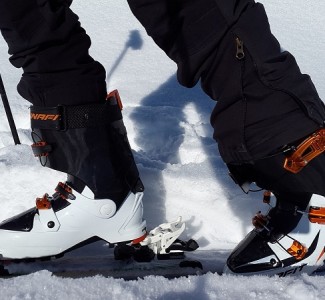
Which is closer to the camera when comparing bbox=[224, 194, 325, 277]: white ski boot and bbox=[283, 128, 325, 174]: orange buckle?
bbox=[283, 128, 325, 174]: orange buckle

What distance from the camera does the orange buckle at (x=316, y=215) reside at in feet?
4.43

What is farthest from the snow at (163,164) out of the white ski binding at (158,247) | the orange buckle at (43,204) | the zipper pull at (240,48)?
the zipper pull at (240,48)

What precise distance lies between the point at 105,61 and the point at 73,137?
6.32ft

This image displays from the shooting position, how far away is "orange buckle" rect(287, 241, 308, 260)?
138 centimetres

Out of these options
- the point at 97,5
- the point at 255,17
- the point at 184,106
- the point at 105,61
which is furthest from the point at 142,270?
the point at 97,5

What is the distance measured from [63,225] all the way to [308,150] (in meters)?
0.68

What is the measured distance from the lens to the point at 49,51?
1.31 m

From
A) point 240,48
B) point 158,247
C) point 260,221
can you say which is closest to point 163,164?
point 158,247

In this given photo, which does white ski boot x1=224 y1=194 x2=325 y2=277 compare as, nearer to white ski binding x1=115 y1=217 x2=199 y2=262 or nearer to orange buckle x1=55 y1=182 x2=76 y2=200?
white ski binding x1=115 y1=217 x2=199 y2=262

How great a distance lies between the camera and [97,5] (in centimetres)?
405

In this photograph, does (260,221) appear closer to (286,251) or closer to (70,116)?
(286,251)

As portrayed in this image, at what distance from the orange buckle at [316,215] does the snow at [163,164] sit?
22 cm

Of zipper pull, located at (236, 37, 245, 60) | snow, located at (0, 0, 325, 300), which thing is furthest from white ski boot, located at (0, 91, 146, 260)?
zipper pull, located at (236, 37, 245, 60)

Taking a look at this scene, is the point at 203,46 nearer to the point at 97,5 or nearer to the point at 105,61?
A: the point at 105,61
